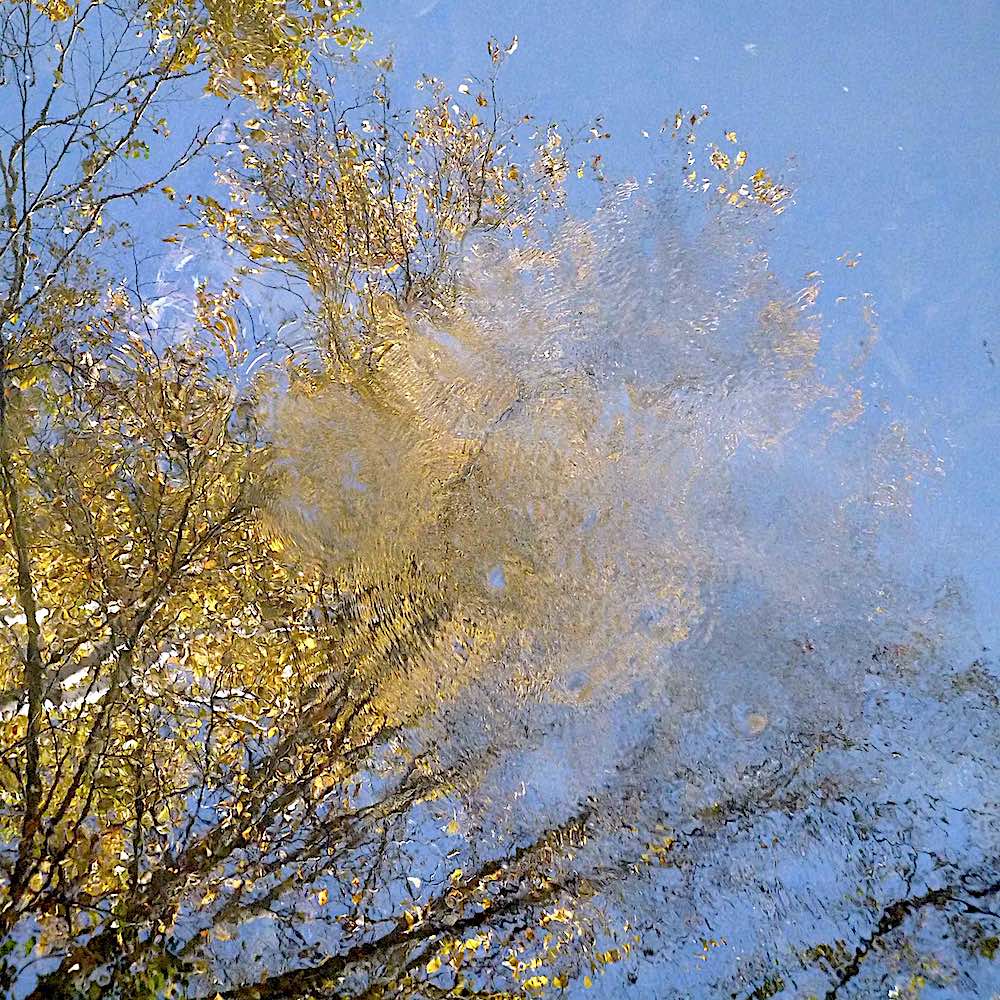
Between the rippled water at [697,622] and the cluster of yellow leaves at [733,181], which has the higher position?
the cluster of yellow leaves at [733,181]

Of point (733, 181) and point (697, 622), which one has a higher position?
point (733, 181)

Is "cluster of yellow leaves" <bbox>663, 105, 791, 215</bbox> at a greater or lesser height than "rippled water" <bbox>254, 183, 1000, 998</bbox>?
greater

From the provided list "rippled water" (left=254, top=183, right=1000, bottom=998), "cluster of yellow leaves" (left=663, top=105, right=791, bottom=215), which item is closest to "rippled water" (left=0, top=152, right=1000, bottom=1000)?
"rippled water" (left=254, top=183, right=1000, bottom=998)

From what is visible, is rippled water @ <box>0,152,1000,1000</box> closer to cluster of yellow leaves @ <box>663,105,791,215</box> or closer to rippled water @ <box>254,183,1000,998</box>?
rippled water @ <box>254,183,1000,998</box>

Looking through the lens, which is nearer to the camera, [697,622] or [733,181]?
[697,622]

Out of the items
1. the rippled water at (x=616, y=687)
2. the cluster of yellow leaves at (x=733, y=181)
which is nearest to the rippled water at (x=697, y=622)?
the rippled water at (x=616, y=687)

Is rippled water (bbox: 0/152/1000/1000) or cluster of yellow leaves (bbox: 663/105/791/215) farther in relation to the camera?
cluster of yellow leaves (bbox: 663/105/791/215)

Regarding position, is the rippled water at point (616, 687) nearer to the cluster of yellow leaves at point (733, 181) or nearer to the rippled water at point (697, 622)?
the rippled water at point (697, 622)

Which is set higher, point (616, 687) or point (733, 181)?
point (733, 181)

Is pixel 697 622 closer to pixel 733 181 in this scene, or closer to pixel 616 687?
pixel 616 687

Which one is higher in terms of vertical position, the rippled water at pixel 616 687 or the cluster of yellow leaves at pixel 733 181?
the cluster of yellow leaves at pixel 733 181

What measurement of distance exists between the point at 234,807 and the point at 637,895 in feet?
7.27

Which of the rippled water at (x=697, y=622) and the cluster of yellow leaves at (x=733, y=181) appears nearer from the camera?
the rippled water at (x=697, y=622)

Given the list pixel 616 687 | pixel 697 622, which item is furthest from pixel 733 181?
pixel 616 687
